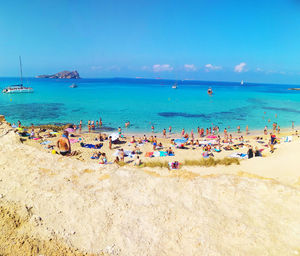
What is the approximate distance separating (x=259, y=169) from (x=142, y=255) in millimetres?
8249

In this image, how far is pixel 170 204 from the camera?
20.2ft

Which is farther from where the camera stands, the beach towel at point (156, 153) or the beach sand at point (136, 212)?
the beach towel at point (156, 153)

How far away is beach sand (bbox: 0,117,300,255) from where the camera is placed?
16.3 ft

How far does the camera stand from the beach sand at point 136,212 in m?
4.97

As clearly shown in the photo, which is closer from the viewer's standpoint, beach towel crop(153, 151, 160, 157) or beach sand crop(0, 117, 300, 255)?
beach sand crop(0, 117, 300, 255)

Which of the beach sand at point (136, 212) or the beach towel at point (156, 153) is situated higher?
the beach sand at point (136, 212)

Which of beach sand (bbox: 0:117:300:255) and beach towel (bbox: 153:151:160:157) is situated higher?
beach sand (bbox: 0:117:300:255)

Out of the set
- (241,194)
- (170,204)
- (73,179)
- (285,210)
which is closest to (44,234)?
(73,179)

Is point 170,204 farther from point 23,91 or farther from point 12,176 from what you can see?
point 23,91

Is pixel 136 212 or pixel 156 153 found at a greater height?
pixel 136 212

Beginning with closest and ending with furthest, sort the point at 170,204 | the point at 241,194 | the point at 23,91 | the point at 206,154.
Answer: the point at 170,204
the point at 241,194
the point at 206,154
the point at 23,91

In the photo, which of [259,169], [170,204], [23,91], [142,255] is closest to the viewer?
[142,255]

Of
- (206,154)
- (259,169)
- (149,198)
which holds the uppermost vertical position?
(149,198)

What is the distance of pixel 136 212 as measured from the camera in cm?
582
